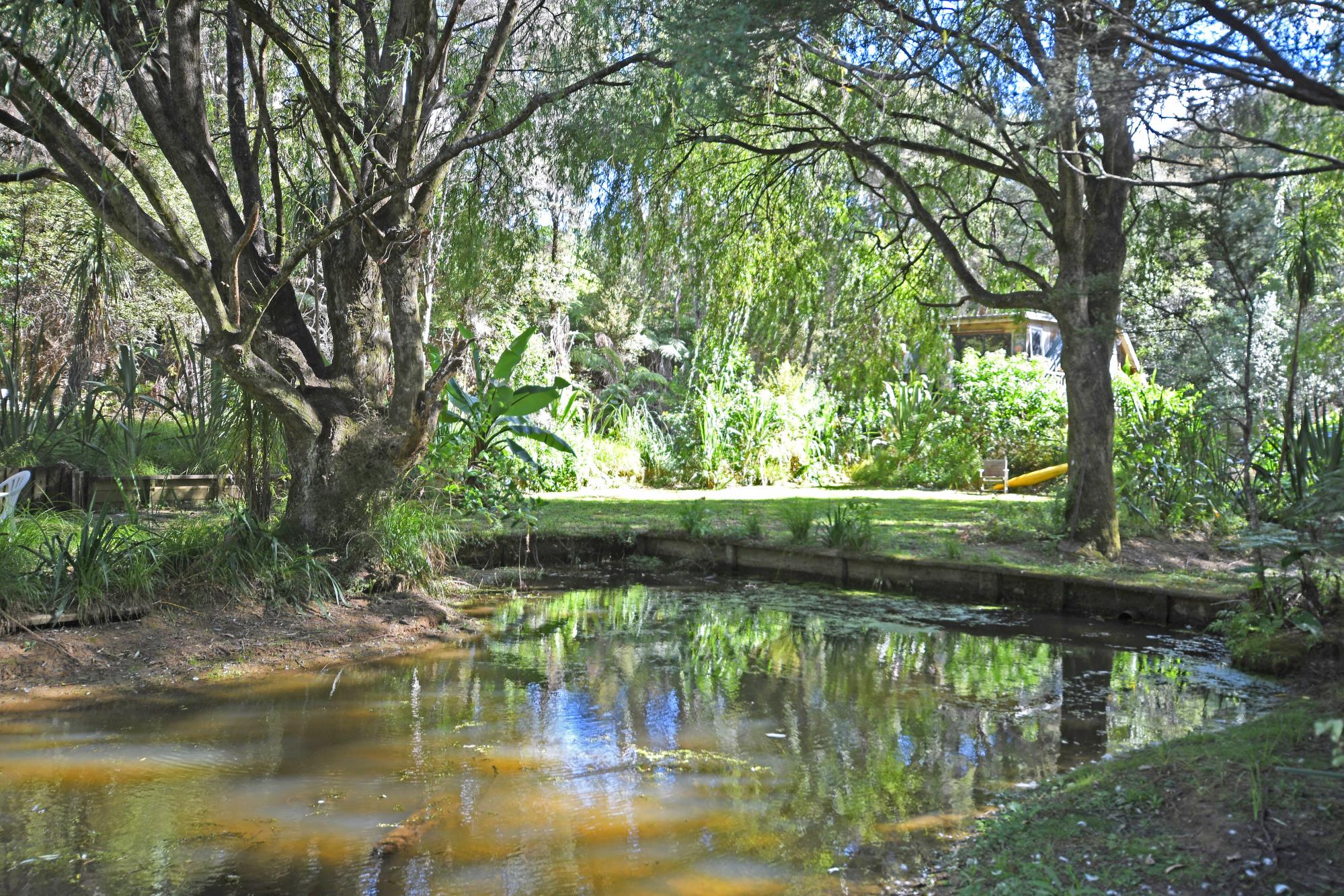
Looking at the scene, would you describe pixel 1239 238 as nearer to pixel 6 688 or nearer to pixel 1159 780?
pixel 1159 780

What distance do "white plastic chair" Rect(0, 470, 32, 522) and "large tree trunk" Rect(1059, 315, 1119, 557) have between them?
796 cm

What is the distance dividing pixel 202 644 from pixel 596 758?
2924mm

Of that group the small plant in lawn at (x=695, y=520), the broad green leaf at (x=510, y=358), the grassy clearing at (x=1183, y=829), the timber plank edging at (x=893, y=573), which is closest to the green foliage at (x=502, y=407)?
the broad green leaf at (x=510, y=358)

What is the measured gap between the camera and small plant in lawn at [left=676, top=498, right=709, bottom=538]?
9844 mm

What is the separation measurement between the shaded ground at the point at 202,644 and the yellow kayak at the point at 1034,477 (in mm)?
9301

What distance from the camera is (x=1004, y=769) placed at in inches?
170

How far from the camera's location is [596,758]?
4.46m

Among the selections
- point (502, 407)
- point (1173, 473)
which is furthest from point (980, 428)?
point (502, 407)

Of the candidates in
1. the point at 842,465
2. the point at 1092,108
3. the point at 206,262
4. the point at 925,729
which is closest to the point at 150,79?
the point at 206,262

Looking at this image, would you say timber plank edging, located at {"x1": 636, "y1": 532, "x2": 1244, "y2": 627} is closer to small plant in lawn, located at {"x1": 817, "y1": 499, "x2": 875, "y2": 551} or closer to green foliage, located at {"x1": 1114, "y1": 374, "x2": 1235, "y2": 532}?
small plant in lawn, located at {"x1": 817, "y1": 499, "x2": 875, "y2": 551}

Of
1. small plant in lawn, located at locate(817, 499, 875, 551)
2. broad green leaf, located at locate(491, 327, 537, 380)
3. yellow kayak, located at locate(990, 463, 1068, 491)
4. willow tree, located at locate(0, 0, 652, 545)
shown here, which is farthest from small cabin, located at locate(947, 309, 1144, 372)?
willow tree, located at locate(0, 0, 652, 545)

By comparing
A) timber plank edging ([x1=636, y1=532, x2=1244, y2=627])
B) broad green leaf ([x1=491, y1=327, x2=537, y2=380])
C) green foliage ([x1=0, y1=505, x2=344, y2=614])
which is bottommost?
timber plank edging ([x1=636, y1=532, x2=1244, y2=627])

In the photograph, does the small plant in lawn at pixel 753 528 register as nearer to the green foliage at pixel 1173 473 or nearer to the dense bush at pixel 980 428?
the green foliage at pixel 1173 473

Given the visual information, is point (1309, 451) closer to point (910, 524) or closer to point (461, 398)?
point (910, 524)
